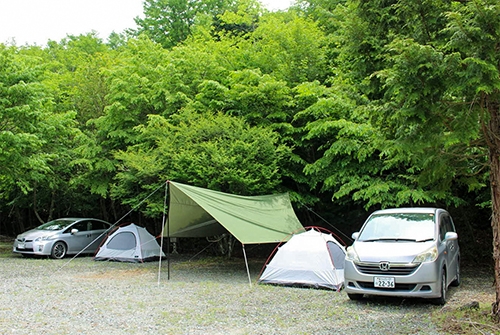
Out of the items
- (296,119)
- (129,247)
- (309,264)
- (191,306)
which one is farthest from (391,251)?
(129,247)

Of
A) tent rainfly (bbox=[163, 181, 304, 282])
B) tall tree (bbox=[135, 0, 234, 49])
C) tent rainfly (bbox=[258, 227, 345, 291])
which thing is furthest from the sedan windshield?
tall tree (bbox=[135, 0, 234, 49])

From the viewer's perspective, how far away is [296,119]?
11.4m

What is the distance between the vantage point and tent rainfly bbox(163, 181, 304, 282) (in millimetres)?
8469

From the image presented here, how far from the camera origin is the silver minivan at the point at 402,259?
19.6 ft

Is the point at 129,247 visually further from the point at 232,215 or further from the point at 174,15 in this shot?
the point at 174,15

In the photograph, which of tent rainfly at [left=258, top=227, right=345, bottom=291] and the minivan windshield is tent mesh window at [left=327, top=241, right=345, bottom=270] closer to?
tent rainfly at [left=258, top=227, right=345, bottom=291]

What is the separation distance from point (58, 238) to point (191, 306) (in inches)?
307

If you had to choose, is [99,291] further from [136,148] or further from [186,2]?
[186,2]

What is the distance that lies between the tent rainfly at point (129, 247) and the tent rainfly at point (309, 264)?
475 centimetres

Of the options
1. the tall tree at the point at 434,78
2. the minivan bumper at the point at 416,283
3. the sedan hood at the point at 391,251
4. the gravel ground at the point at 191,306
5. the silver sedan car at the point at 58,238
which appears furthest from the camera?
the silver sedan car at the point at 58,238

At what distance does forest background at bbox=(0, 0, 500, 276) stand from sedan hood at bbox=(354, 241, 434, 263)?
0.91m

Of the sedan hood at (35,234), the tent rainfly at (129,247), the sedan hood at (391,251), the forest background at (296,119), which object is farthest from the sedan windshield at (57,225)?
the sedan hood at (391,251)

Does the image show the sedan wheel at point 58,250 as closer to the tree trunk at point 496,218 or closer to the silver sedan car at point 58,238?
the silver sedan car at point 58,238

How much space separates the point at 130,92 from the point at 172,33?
12.5m
